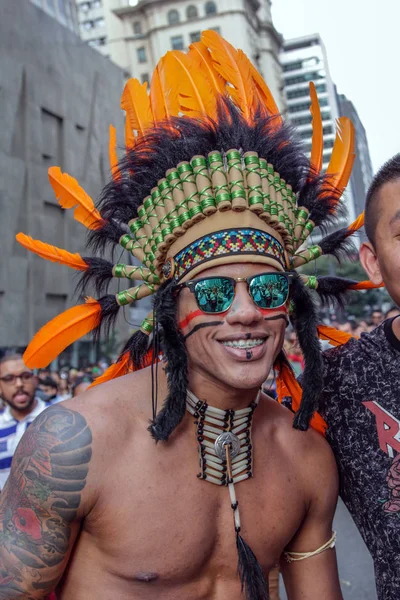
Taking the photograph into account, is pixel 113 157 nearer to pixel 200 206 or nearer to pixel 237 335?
pixel 200 206

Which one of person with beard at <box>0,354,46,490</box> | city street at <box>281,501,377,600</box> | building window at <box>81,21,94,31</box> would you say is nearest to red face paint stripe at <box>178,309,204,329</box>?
person with beard at <box>0,354,46,490</box>

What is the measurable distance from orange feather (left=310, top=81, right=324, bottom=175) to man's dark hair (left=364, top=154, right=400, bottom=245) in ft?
0.92

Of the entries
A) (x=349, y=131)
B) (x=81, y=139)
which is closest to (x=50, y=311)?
(x=81, y=139)

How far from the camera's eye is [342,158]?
2.80 metres

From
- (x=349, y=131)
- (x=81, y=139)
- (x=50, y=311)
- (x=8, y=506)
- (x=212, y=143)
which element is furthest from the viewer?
(x=81, y=139)

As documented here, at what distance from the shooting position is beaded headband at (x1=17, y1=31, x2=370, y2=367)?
2.28 metres

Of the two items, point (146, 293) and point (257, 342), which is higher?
point (146, 293)

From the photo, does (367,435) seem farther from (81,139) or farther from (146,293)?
(81,139)

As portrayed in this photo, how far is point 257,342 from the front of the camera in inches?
85.7

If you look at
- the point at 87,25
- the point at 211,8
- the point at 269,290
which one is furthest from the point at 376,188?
the point at 87,25

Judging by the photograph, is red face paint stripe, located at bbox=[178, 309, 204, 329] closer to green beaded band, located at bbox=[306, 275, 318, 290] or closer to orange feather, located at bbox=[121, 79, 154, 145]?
green beaded band, located at bbox=[306, 275, 318, 290]

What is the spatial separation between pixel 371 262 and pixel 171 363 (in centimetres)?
85

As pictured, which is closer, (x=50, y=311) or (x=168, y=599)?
(x=168, y=599)

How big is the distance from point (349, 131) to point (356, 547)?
4411mm
